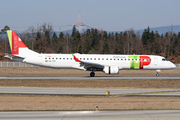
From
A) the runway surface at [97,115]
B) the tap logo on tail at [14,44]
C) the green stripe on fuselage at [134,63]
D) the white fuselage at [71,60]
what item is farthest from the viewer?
the tap logo on tail at [14,44]

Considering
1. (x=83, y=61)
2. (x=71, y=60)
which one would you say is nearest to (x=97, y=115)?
(x=83, y=61)

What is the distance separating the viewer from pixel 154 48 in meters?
95.2

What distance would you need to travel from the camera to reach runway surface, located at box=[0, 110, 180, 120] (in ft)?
41.0

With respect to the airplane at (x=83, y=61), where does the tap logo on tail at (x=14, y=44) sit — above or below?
above

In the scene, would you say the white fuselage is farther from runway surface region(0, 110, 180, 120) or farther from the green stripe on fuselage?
runway surface region(0, 110, 180, 120)

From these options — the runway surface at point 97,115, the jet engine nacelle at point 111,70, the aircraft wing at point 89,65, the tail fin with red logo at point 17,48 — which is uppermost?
the tail fin with red logo at point 17,48

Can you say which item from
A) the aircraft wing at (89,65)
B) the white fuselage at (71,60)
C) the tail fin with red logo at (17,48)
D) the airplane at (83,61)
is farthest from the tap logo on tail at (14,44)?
the aircraft wing at (89,65)

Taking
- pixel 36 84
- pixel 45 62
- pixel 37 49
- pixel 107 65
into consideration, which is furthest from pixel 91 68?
pixel 37 49

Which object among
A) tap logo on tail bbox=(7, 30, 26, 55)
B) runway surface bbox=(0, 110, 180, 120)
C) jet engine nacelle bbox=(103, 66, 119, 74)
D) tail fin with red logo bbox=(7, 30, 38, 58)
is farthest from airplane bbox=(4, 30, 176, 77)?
runway surface bbox=(0, 110, 180, 120)

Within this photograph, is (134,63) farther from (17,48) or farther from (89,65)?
(17,48)

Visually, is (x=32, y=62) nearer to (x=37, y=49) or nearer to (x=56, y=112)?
(x=56, y=112)

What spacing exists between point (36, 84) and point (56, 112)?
16443 millimetres

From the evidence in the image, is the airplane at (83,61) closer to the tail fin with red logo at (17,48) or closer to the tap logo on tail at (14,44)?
the tail fin with red logo at (17,48)

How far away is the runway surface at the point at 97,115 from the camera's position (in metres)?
12.5
